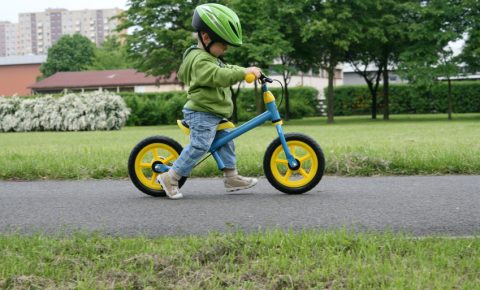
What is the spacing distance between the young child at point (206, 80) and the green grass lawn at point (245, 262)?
6.00 ft

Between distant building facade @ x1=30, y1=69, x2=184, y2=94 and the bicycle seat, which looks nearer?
the bicycle seat

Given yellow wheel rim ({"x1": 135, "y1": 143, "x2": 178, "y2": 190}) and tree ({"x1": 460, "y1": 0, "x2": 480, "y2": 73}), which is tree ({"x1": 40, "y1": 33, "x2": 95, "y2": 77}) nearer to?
tree ({"x1": 460, "y1": 0, "x2": 480, "y2": 73})

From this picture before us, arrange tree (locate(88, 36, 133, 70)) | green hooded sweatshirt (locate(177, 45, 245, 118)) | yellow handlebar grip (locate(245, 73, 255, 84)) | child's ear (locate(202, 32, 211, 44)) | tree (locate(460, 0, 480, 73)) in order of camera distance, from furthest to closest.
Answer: tree (locate(88, 36, 133, 70))
tree (locate(460, 0, 480, 73))
child's ear (locate(202, 32, 211, 44))
green hooded sweatshirt (locate(177, 45, 245, 118))
yellow handlebar grip (locate(245, 73, 255, 84))

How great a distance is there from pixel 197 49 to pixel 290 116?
3567cm

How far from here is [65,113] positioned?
2759 centimetres

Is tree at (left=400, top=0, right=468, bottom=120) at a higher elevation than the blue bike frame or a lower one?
higher

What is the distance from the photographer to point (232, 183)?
225 inches

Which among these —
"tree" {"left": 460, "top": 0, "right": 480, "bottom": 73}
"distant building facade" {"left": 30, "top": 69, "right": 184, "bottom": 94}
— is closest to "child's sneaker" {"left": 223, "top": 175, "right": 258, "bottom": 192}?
"tree" {"left": 460, "top": 0, "right": 480, "bottom": 73}

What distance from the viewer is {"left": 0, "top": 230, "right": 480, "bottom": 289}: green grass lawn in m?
2.78

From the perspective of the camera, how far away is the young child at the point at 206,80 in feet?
16.9

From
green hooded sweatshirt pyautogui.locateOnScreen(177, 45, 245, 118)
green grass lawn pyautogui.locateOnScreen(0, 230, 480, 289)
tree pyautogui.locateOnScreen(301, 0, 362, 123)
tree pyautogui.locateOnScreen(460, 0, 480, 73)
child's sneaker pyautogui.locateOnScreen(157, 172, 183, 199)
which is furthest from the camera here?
tree pyautogui.locateOnScreen(460, 0, 480, 73)

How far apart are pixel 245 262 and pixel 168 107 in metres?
34.6

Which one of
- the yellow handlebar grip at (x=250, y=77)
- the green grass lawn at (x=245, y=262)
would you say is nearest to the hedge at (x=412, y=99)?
the yellow handlebar grip at (x=250, y=77)

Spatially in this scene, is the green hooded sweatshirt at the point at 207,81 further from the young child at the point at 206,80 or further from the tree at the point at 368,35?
the tree at the point at 368,35
